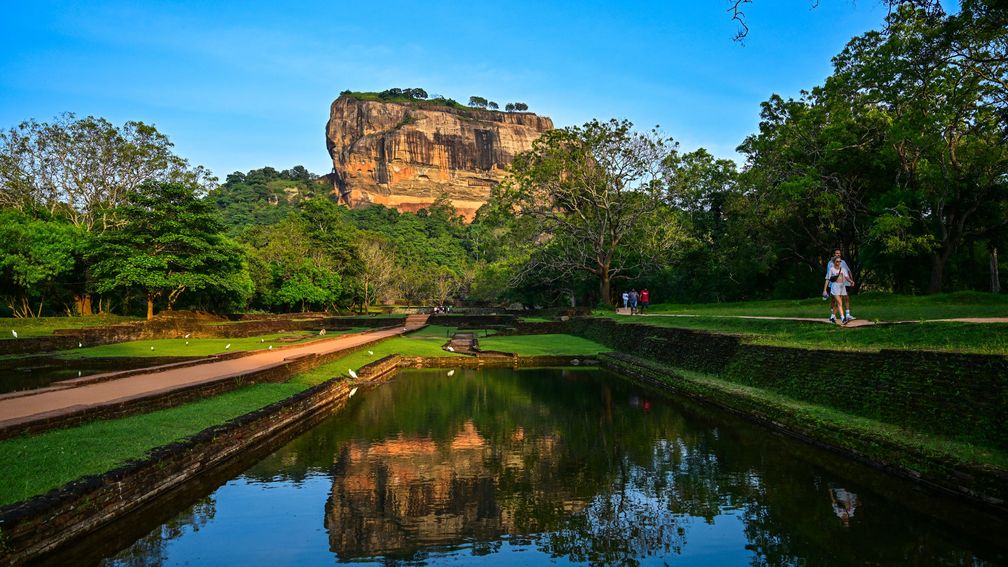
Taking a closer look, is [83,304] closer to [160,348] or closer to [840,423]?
[160,348]

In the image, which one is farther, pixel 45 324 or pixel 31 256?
pixel 31 256

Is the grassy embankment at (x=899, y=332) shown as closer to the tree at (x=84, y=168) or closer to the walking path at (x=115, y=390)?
the walking path at (x=115, y=390)

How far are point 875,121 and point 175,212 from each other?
30.8 metres

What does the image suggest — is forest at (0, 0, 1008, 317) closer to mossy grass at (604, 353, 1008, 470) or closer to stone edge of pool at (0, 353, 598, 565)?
mossy grass at (604, 353, 1008, 470)

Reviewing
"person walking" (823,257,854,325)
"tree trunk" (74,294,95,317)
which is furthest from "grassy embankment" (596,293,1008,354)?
"tree trunk" (74,294,95,317)

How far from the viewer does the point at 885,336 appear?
32.3ft

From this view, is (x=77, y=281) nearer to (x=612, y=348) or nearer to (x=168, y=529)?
(x=612, y=348)

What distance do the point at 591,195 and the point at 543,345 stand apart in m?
11.3

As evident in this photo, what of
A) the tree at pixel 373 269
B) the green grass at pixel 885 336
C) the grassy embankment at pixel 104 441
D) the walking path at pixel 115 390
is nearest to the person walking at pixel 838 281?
the green grass at pixel 885 336

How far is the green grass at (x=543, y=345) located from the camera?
2234 centimetres

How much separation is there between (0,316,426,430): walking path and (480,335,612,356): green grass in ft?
31.3

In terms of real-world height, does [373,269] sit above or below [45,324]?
above

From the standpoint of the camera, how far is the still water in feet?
15.9

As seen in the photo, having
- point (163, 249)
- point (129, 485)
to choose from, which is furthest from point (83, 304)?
point (129, 485)
